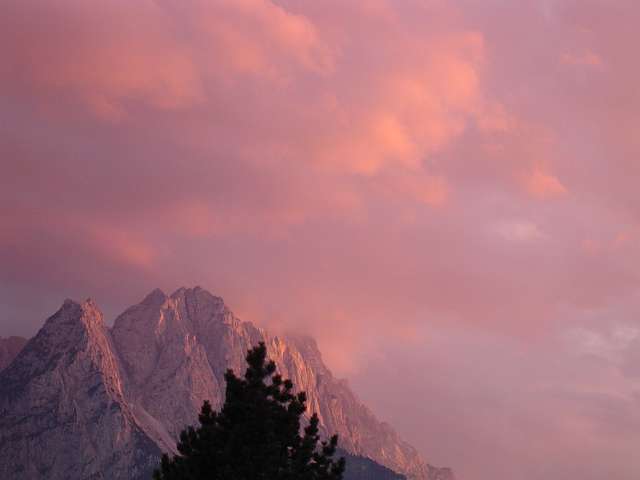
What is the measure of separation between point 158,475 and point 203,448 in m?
4.59

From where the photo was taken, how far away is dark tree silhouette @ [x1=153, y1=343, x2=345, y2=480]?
8556cm

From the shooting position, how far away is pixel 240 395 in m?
88.8

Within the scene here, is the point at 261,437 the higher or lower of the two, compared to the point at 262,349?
lower

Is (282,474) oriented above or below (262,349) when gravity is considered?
below

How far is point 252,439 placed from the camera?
87.2 metres

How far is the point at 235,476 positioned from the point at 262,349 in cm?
1284

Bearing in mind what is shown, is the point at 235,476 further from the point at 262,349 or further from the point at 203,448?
the point at 262,349

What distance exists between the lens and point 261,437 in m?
87.5

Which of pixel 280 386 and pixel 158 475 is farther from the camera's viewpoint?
pixel 280 386

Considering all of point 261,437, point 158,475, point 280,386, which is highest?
point 280,386

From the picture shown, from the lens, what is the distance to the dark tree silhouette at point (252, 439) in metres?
85.6

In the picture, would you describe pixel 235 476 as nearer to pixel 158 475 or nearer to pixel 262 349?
pixel 158 475

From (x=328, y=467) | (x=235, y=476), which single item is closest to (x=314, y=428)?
(x=328, y=467)

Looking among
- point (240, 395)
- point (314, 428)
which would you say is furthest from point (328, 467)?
point (240, 395)
